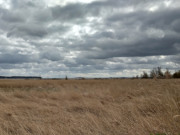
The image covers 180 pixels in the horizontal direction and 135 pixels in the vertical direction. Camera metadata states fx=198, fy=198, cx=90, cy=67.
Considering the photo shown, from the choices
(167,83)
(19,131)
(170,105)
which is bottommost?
(19,131)

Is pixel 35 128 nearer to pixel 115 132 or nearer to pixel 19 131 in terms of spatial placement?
pixel 19 131

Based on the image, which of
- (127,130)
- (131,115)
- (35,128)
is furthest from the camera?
(131,115)

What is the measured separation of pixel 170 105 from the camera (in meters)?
4.77

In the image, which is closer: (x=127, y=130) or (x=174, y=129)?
(x=174, y=129)

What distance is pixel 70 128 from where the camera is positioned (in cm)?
447

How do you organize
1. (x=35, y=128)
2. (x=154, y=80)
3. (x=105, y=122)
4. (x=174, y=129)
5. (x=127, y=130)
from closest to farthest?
(x=174, y=129)
(x=127, y=130)
(x=35, y=128)
(x=105, y=122)
(x=154, y=80)

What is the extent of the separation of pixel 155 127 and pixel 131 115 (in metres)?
1.42

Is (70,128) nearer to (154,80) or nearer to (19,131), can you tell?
(19,131)

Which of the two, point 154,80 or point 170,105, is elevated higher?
point 154,80

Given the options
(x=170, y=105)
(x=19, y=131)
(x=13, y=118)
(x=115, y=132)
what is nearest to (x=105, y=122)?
(x=115, y=132)

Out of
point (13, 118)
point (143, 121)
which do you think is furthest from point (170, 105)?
point (13, 118)

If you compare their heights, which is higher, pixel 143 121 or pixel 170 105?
pixel 170 105

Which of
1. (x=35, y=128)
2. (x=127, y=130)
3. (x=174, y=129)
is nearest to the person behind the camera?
(x=174, y=129)

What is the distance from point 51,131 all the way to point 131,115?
2348 millimetres
